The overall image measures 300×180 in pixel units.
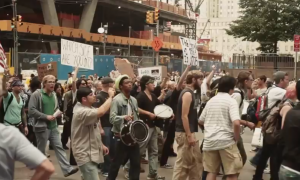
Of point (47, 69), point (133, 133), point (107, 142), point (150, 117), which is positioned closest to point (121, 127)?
point (133, 133)

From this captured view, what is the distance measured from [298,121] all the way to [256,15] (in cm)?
2958

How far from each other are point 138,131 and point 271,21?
2674cm

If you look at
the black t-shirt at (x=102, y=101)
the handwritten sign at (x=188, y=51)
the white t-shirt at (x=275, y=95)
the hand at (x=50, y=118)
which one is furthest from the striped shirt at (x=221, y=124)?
the handwritten sign at (x=188, y=51)

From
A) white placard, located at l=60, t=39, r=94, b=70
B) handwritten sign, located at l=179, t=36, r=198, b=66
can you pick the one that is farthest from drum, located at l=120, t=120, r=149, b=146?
handwritten sign, located at l=179, t=36, r=198, b=66

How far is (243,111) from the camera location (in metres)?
8.48

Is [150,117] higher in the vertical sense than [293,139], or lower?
lower

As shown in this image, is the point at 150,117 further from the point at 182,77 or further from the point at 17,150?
the point at 17,150

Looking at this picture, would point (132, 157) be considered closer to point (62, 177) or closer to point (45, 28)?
point (62, 177)

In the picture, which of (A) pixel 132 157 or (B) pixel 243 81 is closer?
(A) pixel 132 157

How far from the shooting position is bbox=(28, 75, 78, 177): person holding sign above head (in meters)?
8.30

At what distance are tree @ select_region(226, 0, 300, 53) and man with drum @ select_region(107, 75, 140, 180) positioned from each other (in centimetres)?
2580

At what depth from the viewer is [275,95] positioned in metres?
7.65

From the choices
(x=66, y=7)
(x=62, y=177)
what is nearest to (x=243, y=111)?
(x=62, y=177)

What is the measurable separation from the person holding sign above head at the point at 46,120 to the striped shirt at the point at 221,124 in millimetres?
3013
